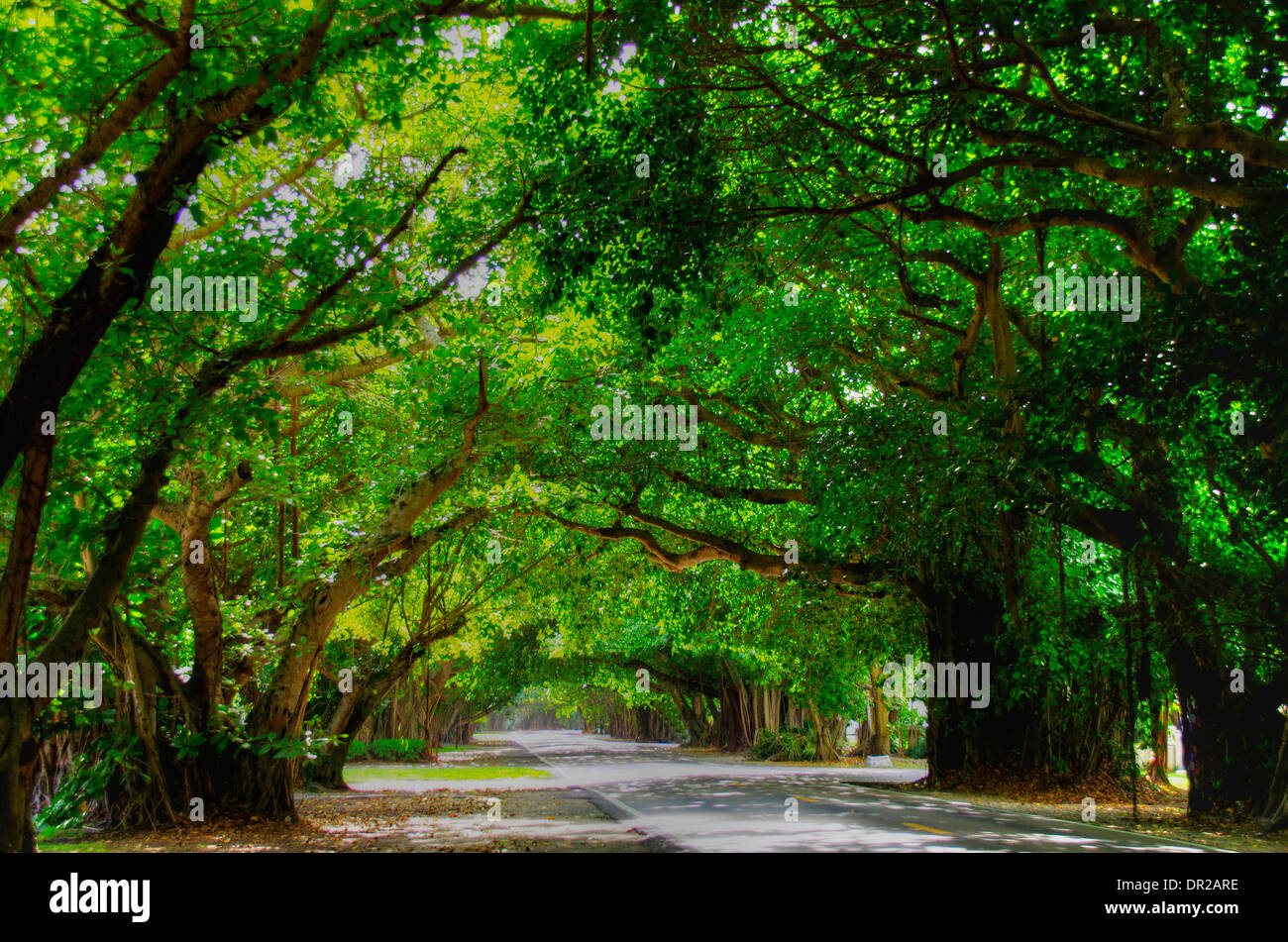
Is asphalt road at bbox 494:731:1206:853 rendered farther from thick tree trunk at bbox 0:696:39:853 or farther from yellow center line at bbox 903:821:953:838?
thick tree trunk at bbox 0:696:39:853

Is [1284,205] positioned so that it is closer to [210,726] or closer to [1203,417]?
[1203,417]

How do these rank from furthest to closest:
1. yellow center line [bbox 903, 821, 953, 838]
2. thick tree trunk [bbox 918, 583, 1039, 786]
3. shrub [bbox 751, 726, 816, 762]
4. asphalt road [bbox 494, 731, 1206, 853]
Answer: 1. shrub [bbox 751, 726, 816, 762]
2. thick tree trunk [bbox 918, 583, 1039, 786]
3. yellow center line [bbox 903, 821, 953, 838]
4. asphalt road [bbox 494, 731, 1206, 853]

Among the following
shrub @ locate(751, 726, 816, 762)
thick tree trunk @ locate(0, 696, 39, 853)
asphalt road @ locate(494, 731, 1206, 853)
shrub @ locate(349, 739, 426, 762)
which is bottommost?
shrub @ locate(349, 739, 426, 762)

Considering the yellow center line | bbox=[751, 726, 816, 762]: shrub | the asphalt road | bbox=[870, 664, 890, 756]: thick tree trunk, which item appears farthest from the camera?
bbox=[751, 726, 816, 762]: shrub

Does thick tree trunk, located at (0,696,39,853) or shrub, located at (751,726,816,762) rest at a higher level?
thick tree trunk, located at (0,696,39,853)

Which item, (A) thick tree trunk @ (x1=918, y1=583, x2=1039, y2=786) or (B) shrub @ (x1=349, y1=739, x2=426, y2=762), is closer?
(A) thick tree trunk @ (x1=918, y1=583, x2=1039, y2=786)

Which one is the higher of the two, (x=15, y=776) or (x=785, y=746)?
(x=15, y=776)

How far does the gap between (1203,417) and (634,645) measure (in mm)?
31274

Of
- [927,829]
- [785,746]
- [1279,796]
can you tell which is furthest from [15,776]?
[785,746]

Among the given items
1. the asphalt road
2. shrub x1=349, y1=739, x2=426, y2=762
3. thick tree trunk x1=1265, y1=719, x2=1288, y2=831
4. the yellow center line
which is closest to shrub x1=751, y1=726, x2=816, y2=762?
shrub x1=349, y1=739, x2=426, y2=762

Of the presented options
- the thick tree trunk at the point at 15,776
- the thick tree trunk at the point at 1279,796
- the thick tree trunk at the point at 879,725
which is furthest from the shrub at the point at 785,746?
the thick tree trunk at the point at 15,776

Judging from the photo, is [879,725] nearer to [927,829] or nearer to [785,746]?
[785,746]

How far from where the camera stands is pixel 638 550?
21500 mm
